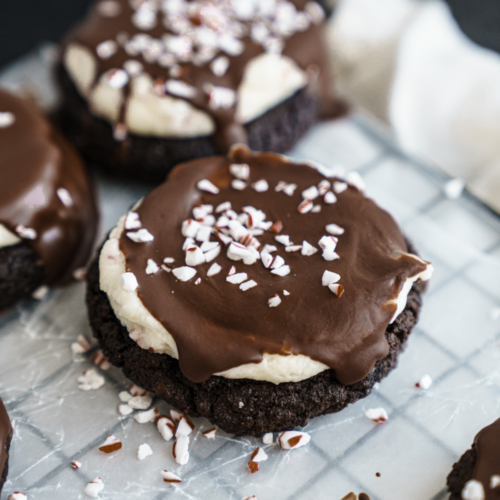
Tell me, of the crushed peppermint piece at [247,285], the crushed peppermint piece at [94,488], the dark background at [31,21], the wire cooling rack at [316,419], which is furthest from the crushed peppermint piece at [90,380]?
the dark background at [31,21]

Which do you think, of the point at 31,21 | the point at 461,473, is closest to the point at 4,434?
the point at 461,473

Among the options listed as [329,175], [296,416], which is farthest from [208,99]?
[296,416]

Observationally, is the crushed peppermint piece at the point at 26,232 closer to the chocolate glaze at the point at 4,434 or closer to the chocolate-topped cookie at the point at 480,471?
the chocolate glaze at the point at 4,434

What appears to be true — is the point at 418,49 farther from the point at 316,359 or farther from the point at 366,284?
the point at 316,359

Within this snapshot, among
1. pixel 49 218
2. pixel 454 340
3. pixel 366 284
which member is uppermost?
pixel 49 218

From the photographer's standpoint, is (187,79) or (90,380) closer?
(90,380)

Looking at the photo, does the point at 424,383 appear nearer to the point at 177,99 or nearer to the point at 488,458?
the point at 488,458
